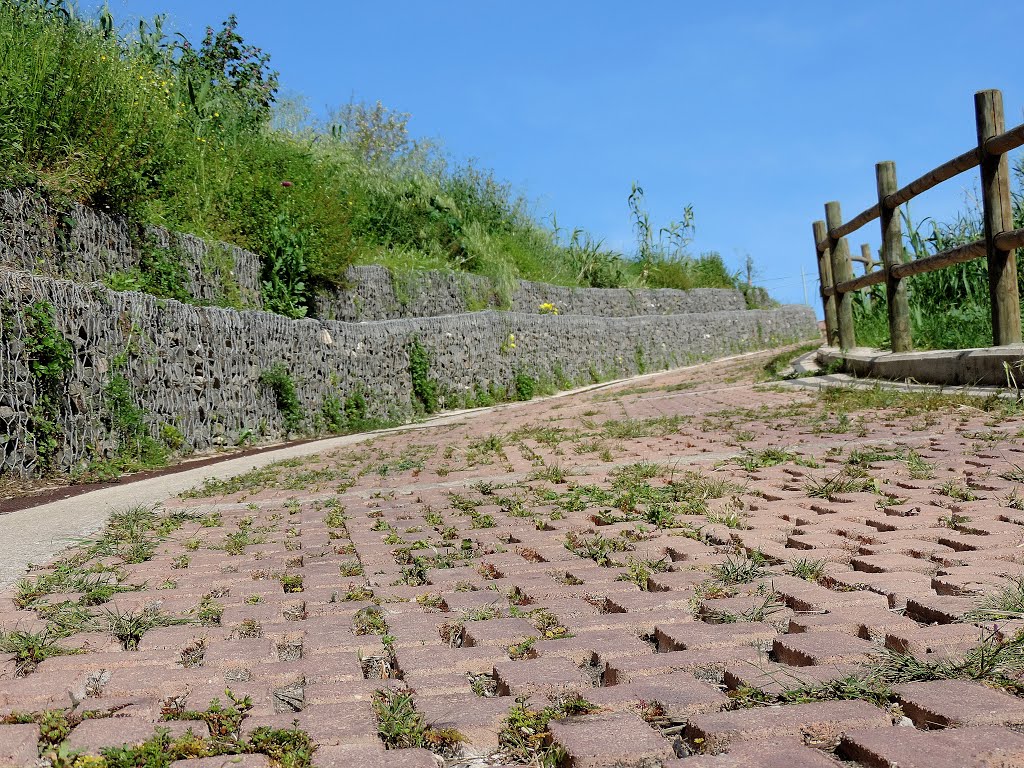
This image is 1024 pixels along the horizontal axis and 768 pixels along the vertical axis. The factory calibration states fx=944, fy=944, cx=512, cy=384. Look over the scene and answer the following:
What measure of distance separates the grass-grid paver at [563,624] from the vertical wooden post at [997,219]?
2.79 m

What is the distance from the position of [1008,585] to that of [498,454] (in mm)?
4729

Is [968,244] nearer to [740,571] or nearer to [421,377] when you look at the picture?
[740,571]

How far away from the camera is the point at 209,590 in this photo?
3.43 m

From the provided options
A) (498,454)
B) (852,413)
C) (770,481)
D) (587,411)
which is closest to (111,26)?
(587,411)

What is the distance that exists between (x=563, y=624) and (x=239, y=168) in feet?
42.1

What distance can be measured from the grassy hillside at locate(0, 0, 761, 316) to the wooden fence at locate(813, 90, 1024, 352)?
7.31m

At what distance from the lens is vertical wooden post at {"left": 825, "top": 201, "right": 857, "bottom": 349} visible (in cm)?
1188

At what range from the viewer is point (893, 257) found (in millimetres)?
9938

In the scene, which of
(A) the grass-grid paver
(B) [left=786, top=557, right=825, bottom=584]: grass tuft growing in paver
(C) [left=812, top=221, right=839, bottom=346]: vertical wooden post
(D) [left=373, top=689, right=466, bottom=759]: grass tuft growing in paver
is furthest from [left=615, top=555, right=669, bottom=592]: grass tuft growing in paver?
(C) [left=812, top=221, right=839, bottom=346]: vertical wooden post

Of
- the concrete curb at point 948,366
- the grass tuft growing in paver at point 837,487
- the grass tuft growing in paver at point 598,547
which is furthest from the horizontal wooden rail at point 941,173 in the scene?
the grass tuft growing in paver at point 598,547

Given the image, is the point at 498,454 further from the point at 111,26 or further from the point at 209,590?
the point at 111,26

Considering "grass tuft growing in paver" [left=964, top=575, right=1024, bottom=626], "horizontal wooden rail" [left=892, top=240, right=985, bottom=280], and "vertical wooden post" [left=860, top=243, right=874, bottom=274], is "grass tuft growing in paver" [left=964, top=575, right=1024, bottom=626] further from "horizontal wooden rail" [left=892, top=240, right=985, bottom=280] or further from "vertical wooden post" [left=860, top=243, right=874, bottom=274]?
"vertical wooden post" [left=860, top=243, right=874, bottom=274]

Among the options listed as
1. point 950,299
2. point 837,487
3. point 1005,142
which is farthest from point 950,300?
point 837,487

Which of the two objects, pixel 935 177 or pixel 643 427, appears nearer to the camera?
pixel 643 427
